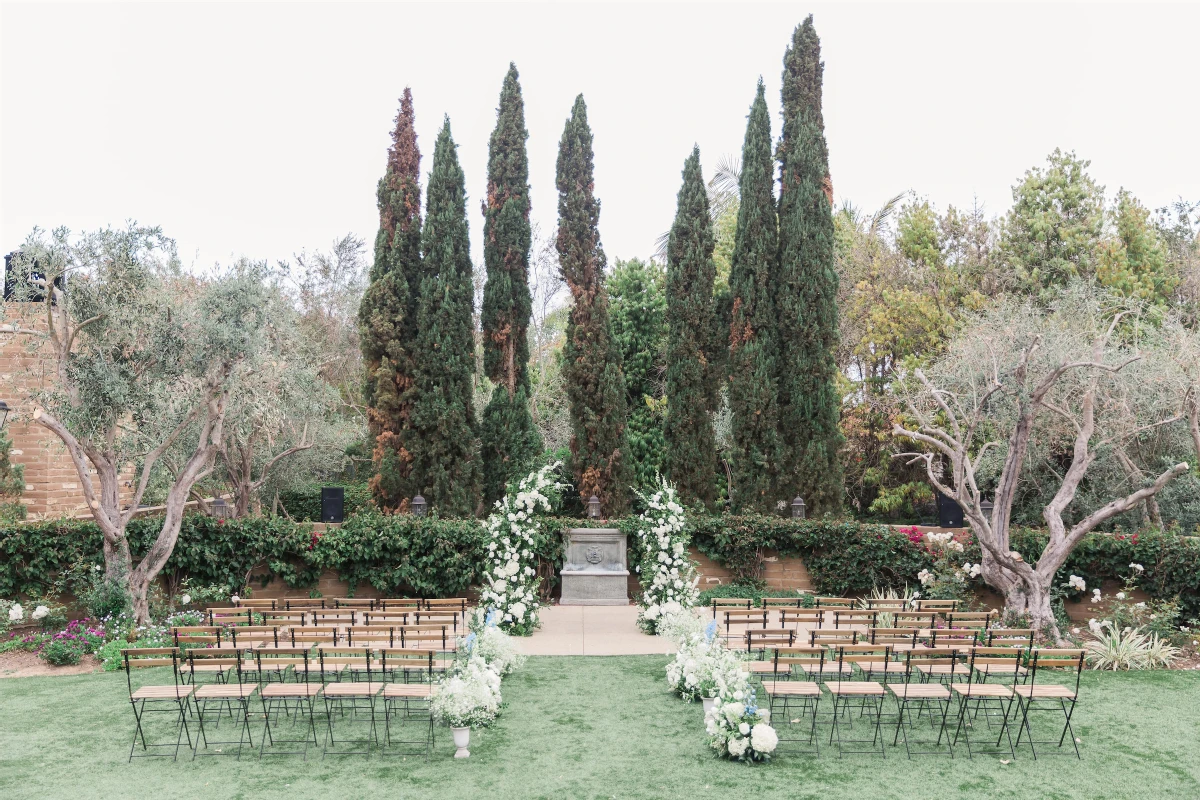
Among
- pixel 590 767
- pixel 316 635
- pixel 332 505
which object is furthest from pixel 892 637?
pixel 332 505

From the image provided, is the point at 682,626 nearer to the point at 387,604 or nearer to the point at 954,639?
the point at 954,639

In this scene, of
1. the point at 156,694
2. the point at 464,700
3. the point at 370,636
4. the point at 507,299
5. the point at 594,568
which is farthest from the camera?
the point at 507,299

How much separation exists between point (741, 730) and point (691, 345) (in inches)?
485

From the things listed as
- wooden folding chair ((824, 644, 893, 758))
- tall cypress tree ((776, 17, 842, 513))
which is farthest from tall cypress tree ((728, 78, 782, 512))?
wooden folding chair ((824, 644, 893, 758))

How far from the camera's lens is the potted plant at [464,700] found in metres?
7.25

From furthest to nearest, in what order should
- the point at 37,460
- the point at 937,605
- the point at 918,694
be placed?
1. the point at 37,460
2. the point at 937,605
3. the point at 918,694

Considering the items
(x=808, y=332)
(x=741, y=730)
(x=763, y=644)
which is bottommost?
(x=741, y=730)

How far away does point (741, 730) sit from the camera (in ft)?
23.2

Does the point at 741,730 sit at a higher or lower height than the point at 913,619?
lower

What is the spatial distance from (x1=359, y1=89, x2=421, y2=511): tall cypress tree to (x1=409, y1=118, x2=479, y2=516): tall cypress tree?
38cm

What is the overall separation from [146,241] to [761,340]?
37.6 feet

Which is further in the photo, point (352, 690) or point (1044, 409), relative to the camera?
point (1044, 409)

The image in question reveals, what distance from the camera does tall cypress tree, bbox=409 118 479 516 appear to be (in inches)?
707

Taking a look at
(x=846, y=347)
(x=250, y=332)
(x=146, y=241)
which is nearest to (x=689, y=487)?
(x=846, y=347)
